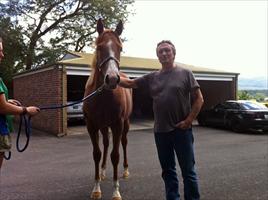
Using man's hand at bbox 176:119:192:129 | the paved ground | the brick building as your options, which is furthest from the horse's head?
the brick building

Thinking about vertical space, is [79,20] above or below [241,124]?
above

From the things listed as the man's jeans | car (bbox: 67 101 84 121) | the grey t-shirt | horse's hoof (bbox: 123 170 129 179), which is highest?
the grey t-shirt

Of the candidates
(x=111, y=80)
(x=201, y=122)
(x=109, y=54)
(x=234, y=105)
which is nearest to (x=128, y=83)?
(x=109, y=54)

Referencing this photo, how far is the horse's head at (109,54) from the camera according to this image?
4371 millimetres

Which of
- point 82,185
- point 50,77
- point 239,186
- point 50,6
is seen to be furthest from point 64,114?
point 50,6

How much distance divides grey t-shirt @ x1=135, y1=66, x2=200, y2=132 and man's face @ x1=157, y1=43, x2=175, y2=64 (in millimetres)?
132

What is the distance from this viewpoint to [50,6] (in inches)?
1167

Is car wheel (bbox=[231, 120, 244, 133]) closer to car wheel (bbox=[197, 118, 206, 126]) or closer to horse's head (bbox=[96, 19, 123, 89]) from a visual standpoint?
car wheel (bbox=[197, 118, 206, 126])

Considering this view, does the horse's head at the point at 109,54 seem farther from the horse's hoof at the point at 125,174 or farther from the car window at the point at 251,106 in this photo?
the car window at the point at 251,106

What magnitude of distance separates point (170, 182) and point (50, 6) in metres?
27.3

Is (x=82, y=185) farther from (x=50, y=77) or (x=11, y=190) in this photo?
(x=50, y=77)

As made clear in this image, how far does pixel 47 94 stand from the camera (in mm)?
15617

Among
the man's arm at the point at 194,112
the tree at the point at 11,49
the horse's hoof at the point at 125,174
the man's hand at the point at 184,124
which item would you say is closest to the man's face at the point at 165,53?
the man's arm at the point at 194,112

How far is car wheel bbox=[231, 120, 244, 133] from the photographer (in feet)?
52.8
